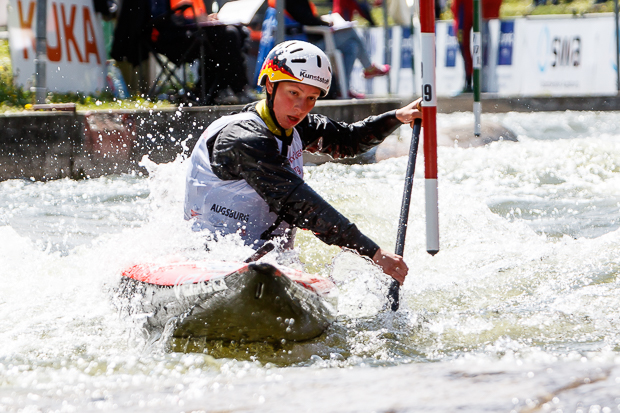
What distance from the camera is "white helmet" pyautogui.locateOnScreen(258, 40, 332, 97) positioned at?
375cm

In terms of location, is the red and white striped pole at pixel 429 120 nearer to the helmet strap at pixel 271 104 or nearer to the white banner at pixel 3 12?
the helmet strap at pixel 271 104

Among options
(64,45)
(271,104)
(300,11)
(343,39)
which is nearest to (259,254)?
(271,104)

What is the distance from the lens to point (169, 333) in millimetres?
3363

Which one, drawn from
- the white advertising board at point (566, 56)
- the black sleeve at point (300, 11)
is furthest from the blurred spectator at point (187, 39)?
the white advertising board at point (566, 56)

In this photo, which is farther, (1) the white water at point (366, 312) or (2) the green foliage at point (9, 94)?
(2) the green foliage at point (9, 94)

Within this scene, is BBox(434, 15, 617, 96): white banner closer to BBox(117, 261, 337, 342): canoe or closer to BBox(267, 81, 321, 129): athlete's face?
BBox(267, 81, 321, 129): athlete's face

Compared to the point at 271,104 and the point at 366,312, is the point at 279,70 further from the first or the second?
the point at 366,312

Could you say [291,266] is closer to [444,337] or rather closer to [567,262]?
[444,337]

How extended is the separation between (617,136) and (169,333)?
8647 millimetres

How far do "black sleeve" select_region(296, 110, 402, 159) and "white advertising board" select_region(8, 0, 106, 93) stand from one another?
5.39m

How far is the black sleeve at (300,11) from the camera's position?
33.5ft

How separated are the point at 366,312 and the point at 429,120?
1042mm

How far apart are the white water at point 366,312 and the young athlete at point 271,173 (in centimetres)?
21

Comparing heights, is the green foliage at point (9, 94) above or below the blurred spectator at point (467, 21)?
below
